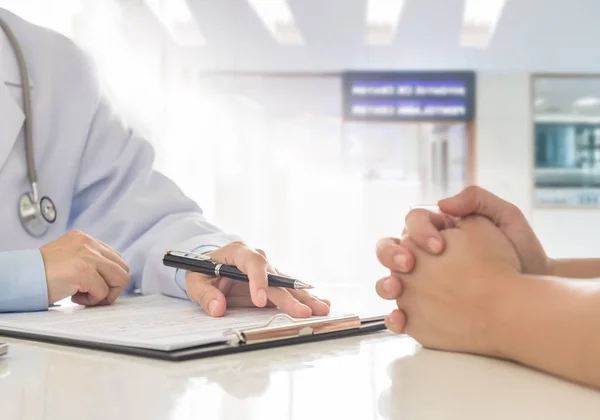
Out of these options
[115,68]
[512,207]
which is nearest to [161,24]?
[115,68]

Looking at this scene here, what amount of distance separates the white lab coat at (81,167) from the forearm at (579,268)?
0.36 metres

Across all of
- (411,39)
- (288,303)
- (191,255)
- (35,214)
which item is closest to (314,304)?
(288,303)

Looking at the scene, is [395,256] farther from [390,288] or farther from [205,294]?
[205,294]

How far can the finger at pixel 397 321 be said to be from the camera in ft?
1.47

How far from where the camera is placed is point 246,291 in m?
0.57

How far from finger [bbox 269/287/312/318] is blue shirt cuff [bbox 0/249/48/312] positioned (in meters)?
0.21

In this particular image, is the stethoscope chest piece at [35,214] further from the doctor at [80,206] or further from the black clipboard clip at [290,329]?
the black clipboard clip at [290,329]

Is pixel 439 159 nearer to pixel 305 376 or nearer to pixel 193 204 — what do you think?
pixel 193 204

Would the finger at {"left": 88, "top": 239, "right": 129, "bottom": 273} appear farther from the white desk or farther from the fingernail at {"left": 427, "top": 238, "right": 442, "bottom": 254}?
the fingernail at {"left": 427, "top": 238, "right": 442, "bottom": 254}

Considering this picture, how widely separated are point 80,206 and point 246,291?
39 centimetres

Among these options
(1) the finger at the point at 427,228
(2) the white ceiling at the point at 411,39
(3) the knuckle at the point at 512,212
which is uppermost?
(2) the white ceiling at the point at 411,39

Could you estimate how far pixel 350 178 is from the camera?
5332 mm

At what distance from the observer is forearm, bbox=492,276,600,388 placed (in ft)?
1.10

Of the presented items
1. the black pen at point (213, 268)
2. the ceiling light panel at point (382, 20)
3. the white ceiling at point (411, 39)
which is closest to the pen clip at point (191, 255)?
the black pen at point (213, 268)
